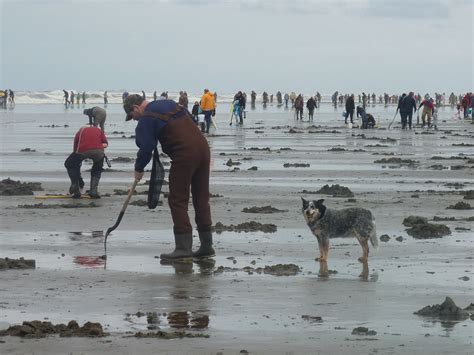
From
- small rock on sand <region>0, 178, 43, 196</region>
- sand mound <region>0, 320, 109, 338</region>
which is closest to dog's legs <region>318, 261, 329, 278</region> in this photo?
sand mound <region>0, 320, 109, 338</region>

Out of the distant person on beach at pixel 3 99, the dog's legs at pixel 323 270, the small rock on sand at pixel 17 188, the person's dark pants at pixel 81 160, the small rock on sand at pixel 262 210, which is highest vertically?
the person's dark pants at pixel 81 160

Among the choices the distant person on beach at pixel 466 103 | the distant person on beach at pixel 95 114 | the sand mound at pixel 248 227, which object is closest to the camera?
the sand mound at pixel 248 227

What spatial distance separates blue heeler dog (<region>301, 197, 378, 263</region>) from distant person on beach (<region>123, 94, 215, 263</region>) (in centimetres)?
120

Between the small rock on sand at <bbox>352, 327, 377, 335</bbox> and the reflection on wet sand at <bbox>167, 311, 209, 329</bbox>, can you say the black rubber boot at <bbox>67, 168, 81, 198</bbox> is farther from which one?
the small rock on sand at <bbox>352, 327, 377, 335</bbox>

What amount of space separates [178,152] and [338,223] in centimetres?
191

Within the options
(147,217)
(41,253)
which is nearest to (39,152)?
(147,217)

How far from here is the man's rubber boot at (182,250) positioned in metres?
12.5

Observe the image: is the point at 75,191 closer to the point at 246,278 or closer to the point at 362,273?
the point at 246,278

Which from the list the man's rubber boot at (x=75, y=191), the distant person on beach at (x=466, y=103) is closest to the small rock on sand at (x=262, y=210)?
the man's rubber boot at (x=75, y=191)

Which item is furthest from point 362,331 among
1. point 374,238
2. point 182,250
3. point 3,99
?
point 3,99

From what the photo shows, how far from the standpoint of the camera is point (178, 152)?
41.6 ft

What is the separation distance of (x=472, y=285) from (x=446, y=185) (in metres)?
11.7

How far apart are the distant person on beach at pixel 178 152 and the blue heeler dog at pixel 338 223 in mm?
1201

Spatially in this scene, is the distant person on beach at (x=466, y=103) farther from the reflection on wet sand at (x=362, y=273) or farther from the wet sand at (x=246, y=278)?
the reflection on wet sand at (x=362, y=273)
